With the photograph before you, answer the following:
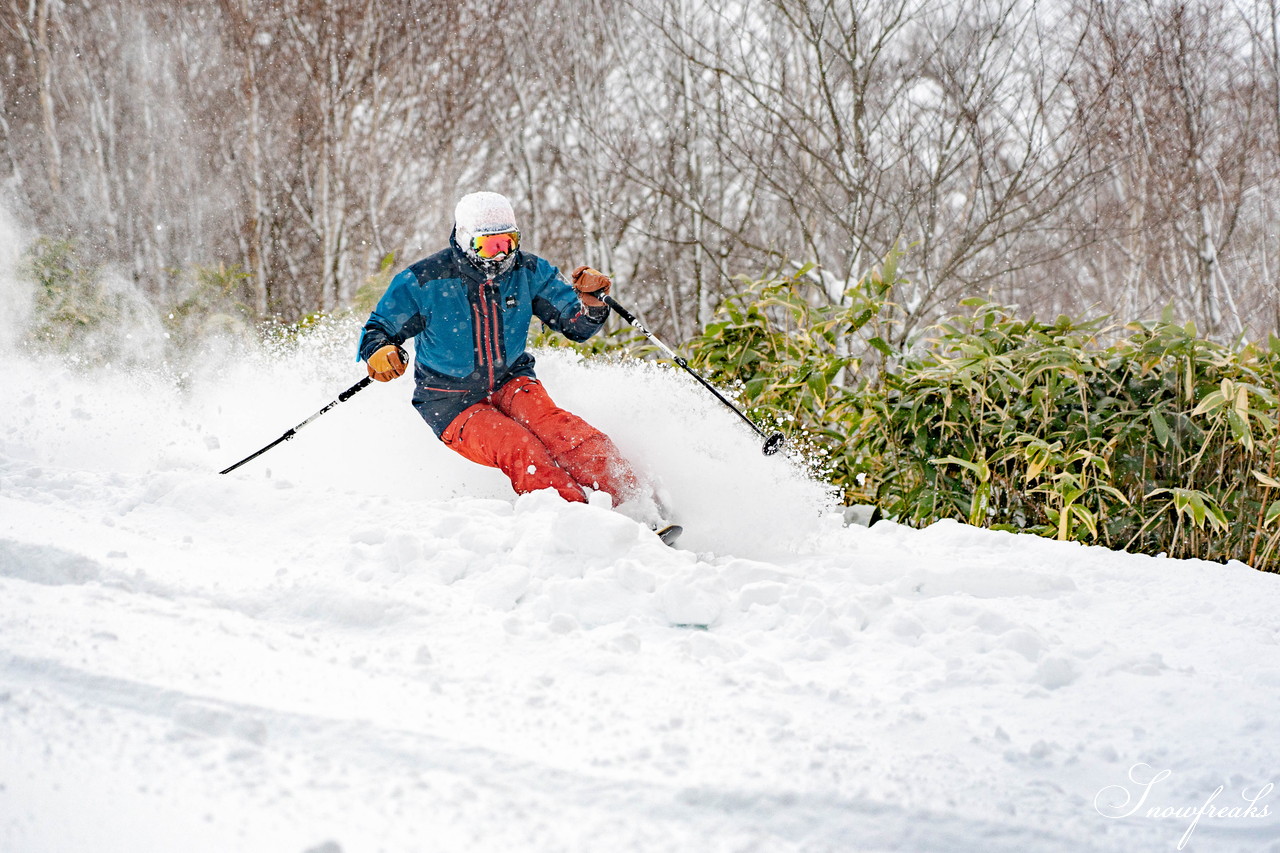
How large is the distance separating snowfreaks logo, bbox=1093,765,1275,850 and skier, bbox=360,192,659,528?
2273 mm

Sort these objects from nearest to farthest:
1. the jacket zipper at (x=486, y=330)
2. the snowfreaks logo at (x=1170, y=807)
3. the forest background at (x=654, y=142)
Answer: the snowfreaks logo at (x=1170, y=807) < the jacket zipper at (x=486, y=330) < the forest background at (x=654, y=142)

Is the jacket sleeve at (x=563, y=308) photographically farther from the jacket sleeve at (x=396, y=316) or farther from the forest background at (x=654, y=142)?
the forest background at (x=654, y=142)

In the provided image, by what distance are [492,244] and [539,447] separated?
37.3 inches

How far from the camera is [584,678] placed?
1.89 meters

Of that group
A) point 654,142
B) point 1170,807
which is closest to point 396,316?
point 1170,807

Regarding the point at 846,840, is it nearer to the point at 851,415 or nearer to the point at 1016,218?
the point at 851,415

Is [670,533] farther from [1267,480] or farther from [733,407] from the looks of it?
[1267,480]

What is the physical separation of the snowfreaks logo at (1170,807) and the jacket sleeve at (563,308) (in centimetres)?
302

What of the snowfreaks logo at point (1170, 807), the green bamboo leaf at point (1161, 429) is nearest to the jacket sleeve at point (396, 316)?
the green bamboo leaf at point (1161, 429)

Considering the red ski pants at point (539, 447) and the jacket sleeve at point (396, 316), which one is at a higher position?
the jacket sleeve at point (396, 316)

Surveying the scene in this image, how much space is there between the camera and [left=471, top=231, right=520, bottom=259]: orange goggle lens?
3.80m

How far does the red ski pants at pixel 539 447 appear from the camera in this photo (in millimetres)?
3445

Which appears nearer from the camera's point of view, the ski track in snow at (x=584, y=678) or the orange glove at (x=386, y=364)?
the ski track in snow at (x=584, y=678)

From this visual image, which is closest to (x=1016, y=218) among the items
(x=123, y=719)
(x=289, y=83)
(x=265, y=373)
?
(x=265, y=373)
